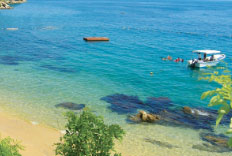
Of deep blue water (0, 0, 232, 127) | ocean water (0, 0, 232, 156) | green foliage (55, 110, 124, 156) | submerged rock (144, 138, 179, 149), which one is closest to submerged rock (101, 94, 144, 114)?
ocean water (0, 0, 232, 156)

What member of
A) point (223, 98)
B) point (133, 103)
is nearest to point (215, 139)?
point (133, 103)


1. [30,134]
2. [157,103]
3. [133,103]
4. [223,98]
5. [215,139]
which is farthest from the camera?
[157,103]

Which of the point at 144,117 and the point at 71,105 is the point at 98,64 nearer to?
the point at 71,105

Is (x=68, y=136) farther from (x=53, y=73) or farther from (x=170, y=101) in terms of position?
(x=53, y=73)

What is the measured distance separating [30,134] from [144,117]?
41.3ft

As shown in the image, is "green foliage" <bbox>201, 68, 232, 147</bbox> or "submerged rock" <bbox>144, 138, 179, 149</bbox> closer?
"green foliage" <bbox>201, 68, 232, 147</bbox>

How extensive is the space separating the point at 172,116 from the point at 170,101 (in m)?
4.98

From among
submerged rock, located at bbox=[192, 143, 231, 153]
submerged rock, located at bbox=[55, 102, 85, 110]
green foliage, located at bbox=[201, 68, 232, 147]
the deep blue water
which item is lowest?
submerged rock, located at bbox=[192, 143, 231, 153]

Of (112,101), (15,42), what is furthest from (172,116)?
(15,42)

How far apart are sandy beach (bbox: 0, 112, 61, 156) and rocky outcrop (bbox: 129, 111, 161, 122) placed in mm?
9019

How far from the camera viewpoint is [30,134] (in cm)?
2669

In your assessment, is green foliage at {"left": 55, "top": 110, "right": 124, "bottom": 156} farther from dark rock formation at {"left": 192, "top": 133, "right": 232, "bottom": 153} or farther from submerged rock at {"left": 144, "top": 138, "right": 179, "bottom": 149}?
dark rock formation at {"left": 192, "top": 133, "right": 232, "bottom": 153}

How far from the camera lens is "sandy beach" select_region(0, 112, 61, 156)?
24047 millimetres

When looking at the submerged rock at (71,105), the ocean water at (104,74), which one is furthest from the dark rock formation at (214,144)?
the submerged rock at (71,105)
